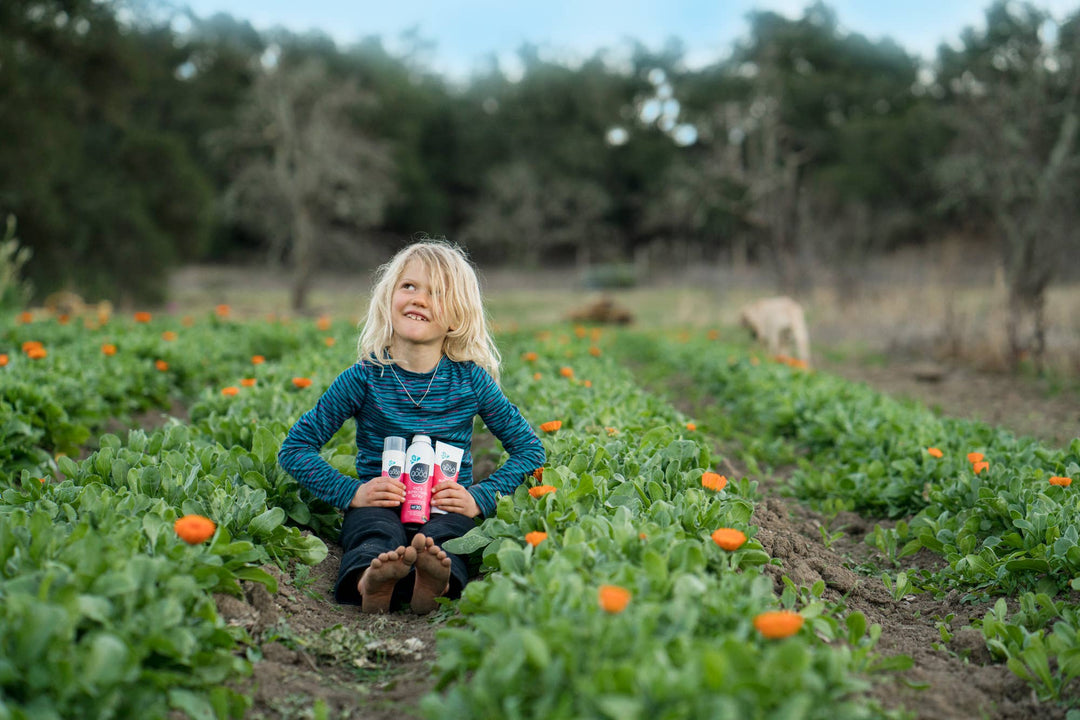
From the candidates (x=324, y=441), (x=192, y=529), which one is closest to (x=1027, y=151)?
(x=324, y=441)

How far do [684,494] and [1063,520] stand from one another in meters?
1.49

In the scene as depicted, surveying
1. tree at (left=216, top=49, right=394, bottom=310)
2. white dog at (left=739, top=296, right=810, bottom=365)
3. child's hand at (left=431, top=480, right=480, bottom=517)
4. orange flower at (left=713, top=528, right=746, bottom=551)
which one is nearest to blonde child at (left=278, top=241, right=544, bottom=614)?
child's hand at (left=431, top=480, right=480, bottom=517)

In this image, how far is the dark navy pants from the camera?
9.45ft

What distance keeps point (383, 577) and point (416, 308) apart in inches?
43.4

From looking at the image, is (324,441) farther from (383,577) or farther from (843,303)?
(843,303)

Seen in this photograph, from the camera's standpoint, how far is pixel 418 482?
124 inches

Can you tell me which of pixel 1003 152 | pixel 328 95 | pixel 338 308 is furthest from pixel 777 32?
pixel 1003 152

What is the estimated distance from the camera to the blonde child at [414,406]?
3.09 metres

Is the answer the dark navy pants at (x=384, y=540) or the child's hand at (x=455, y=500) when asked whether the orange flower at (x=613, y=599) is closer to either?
the dark navy pants at (x=384, y=540)

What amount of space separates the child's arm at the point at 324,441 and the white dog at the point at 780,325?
707 cm

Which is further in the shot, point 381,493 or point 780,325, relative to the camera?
point 780,325

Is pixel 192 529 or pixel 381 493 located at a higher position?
pixel 192 529

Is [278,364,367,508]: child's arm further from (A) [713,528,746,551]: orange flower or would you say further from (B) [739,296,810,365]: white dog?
(B) [739,296,810,365]: white dog

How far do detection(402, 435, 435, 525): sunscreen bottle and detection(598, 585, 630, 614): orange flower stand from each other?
1380 mm
